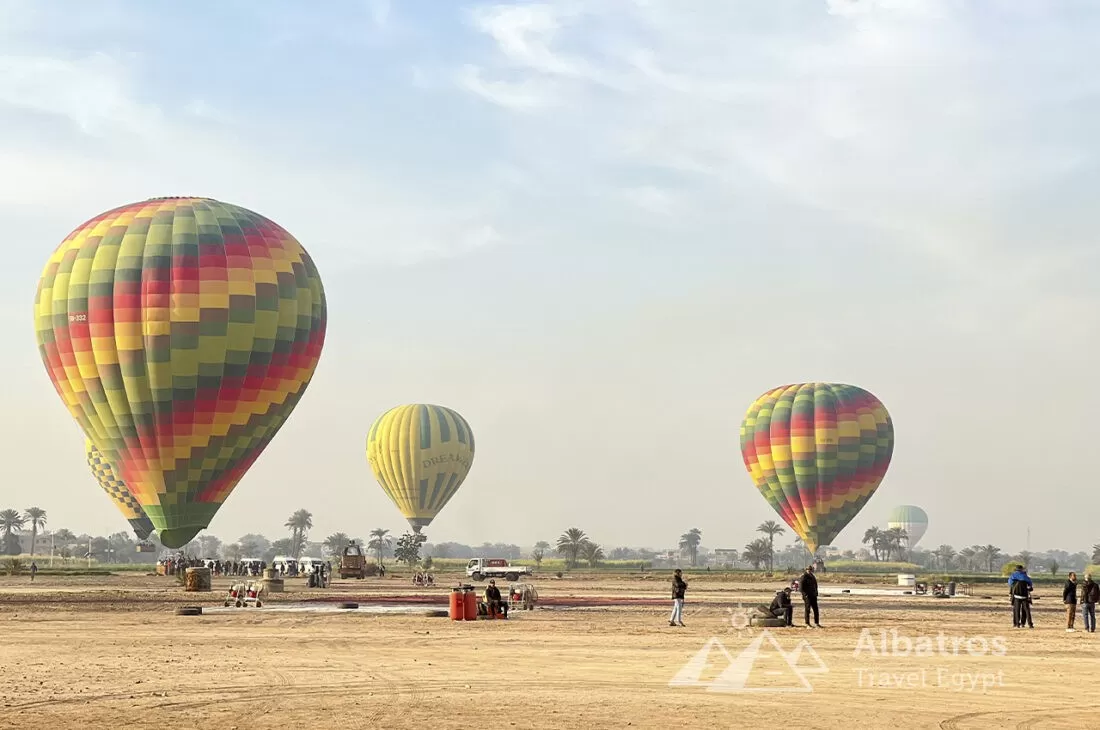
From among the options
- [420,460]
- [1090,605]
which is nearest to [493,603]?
[1090,605]

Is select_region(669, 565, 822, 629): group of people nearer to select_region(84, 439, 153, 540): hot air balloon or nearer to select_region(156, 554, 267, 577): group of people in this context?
select_region(84, 439, 153, 540): hot air balloon

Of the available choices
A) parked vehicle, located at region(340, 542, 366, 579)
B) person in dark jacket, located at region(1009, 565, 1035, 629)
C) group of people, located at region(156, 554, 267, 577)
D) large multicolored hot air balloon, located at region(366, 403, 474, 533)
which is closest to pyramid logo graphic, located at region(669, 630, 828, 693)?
person in dark jacket, located at region(1009, 565, 1035, 629)

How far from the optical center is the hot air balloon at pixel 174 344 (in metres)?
61.5

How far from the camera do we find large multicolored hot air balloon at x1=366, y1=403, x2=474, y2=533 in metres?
133

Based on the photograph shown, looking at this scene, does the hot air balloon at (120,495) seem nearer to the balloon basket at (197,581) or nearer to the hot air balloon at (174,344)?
the balloon basket at (197,581)

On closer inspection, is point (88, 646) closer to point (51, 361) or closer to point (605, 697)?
point (605, 697)

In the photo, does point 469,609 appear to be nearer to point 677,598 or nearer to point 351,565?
point 677,598

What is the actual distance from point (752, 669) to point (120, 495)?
8581 centimetres

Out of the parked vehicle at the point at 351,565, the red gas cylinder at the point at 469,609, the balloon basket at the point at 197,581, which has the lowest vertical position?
the parked vehicle at the point at 351,565

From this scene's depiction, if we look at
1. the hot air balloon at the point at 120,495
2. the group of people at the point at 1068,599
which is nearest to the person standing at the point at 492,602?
the group of people at the point at 1068,599

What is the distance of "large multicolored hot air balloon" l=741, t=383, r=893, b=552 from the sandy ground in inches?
2295

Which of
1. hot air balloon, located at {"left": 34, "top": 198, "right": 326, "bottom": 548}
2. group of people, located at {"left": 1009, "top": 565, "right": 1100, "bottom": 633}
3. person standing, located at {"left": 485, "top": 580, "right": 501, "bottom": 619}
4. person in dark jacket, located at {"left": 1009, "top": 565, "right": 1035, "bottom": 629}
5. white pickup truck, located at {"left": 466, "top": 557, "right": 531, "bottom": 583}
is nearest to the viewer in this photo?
group of people, located at {"left": 1009, "top": 565, "right": 1100, "bottom": 633}

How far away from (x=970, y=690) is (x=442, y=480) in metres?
112

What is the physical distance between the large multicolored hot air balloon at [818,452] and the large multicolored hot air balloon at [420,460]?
37.0 m
